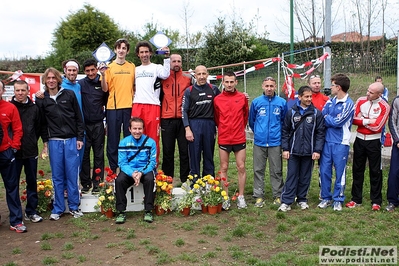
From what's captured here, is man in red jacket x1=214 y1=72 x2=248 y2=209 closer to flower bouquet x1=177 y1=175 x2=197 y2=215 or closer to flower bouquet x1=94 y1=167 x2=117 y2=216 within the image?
flower bouquet x1=177 y1=175 x2=197 y2=215

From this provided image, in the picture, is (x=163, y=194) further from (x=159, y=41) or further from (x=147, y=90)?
(x=159, y=41)

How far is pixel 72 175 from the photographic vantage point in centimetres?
554

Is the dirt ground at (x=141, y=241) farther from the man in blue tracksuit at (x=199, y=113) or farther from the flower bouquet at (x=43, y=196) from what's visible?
the man in blue tracksuit at (x=199, y=113)

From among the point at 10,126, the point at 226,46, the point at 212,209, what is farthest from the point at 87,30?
the point at 212,209

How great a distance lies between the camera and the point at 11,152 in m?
5.05

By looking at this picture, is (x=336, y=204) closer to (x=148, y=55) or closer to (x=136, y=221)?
(x=136, y=221)

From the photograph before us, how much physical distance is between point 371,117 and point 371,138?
0.29m

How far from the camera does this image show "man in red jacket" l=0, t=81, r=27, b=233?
16.3ft

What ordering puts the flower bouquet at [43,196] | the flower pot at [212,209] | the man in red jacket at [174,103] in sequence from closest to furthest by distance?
the flower pot at [212,209] → the flower bouquet at [43,196] → the man in red jacket at [174,103]

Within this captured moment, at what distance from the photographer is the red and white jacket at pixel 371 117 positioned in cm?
554

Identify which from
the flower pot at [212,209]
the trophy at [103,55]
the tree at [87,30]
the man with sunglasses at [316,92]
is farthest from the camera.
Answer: the tree at [87,30]

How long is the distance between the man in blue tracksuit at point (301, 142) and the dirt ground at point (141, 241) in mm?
470

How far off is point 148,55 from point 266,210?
2.81 metres

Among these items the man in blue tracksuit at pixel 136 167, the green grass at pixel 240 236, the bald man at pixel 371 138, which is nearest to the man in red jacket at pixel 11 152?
the green grass at pixel 240 236
